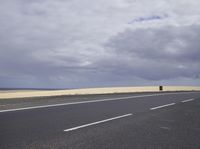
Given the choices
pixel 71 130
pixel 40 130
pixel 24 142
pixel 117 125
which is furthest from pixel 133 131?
pixel 24 142

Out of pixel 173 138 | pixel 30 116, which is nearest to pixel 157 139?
pixel 173 138

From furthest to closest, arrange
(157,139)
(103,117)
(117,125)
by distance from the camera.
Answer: (103,117), (117,125), (157,139)

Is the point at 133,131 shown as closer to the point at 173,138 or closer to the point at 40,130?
the point at 173,138

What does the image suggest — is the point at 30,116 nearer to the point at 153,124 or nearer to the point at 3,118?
the point at 3,118

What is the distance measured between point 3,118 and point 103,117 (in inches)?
153

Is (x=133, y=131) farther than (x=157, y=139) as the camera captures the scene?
Yes

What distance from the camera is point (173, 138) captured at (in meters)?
8.67

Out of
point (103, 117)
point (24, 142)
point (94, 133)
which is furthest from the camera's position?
point (103, 117)

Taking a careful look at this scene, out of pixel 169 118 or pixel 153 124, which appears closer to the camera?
pixel 153 124

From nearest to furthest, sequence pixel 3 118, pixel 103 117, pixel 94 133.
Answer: pixel 94 133 < pixel 3 118 < pixel 103 117

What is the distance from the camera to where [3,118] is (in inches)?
453

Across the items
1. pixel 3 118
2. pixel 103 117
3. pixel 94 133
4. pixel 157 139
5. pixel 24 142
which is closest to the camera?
pixel 24 142

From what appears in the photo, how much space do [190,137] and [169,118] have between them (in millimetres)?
3995

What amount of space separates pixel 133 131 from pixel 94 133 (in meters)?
1.31
